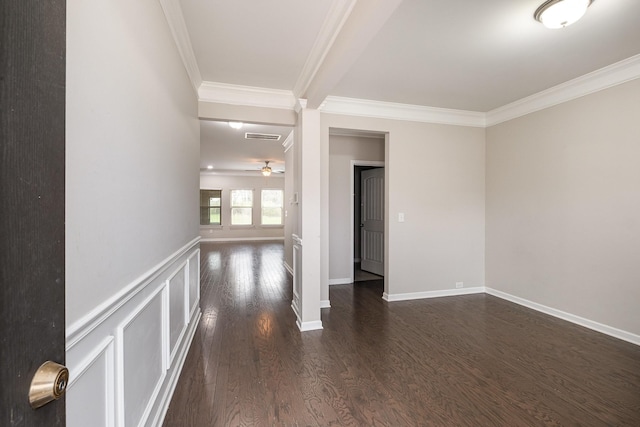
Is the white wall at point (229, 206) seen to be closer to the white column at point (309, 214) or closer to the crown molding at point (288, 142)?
the crown molding at point (288, 142)

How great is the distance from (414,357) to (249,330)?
166 centimetres

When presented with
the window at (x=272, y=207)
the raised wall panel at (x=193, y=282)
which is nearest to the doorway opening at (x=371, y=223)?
the raised wall panel at (x=193, y=282)

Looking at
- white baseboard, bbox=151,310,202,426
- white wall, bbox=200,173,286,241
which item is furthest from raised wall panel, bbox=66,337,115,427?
white wall, bbox=200,173,286,241

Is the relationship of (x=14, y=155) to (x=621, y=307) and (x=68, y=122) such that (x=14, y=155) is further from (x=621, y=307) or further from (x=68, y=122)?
(x=621, y=307)

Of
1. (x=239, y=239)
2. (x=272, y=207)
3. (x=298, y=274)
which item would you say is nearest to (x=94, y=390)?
(x=298, y=274)

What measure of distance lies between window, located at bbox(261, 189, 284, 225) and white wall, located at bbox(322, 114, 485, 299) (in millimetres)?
7793

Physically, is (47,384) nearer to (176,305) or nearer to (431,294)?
(176,305)

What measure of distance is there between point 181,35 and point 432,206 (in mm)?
3513

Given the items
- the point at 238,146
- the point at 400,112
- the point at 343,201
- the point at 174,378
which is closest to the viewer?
the point at 174,378

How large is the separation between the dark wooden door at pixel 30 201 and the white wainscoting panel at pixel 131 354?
425 mm

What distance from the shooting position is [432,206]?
4.05 metres

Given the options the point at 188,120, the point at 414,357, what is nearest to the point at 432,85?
the point at 188,120

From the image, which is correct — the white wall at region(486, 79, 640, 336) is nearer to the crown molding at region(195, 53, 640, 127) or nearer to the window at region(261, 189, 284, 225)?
the crown molding at region(195, 53, 640, 127)

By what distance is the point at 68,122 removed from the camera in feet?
2.68
